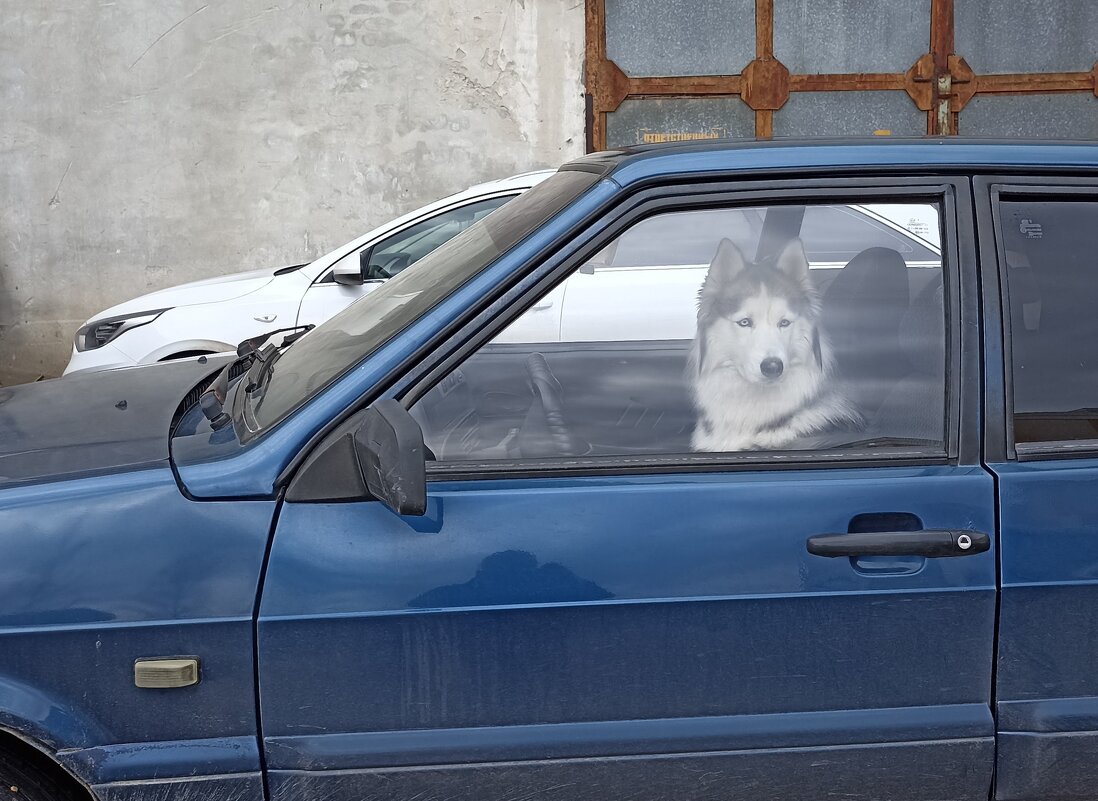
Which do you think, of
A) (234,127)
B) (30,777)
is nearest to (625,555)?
(30,777)

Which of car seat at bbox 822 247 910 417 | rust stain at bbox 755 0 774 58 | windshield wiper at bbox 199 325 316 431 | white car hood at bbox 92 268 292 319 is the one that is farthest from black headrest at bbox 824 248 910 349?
rust stain at bbox 755 0 774 58

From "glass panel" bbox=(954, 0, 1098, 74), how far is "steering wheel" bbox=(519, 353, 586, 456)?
834 cm

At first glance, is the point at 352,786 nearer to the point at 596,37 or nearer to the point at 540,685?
the point at 540,685

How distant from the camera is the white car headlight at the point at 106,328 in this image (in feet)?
20.1

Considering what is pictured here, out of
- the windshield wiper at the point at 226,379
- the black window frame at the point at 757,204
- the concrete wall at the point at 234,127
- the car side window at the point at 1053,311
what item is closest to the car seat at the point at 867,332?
the black window frame at the point at 757,204

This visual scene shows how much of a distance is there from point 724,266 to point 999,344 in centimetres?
58

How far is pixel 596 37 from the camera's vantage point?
924 centimetres

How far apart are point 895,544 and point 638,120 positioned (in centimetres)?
783

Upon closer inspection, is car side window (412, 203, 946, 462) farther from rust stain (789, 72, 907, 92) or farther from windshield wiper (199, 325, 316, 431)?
rust stain (789, 72, 907, 92)

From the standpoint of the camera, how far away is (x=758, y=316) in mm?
2348

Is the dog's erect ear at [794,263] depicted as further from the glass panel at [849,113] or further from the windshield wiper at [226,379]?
the glass panel at [849,113]

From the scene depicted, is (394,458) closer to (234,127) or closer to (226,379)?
(226,379)

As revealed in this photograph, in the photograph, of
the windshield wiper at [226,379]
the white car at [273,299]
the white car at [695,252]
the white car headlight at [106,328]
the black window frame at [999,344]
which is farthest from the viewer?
the white car headlight at [106,328]

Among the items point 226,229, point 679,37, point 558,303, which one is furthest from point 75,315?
point 558,303
